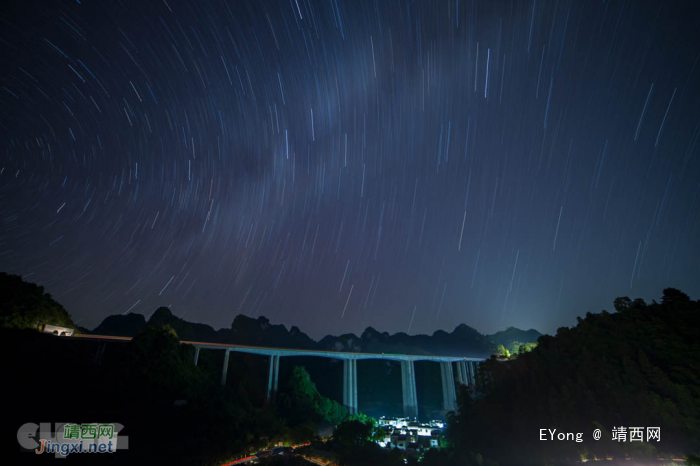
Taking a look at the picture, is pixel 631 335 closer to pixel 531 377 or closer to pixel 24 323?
pixel 531 377

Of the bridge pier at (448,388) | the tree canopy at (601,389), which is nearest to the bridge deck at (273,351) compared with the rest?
the bridge pier at (448,388)

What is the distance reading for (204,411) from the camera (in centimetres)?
2377

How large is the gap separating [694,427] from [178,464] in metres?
28.8

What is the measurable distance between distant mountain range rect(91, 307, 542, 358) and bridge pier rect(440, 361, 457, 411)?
30.5 meters

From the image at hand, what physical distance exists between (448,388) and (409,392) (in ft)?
30.5

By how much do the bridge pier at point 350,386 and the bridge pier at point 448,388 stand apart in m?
20.6

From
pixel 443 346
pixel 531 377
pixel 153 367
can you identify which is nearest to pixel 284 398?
pixel 153 367

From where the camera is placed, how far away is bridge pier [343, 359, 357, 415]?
5444 centimetres

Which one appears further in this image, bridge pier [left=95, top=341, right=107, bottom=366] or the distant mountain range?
the distant mountain range

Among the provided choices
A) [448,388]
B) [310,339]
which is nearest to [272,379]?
[448,388]

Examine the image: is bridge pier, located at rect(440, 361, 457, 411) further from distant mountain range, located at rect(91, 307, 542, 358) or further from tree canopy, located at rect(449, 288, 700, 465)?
tree canopy, located at rect(449, 288, 700, 465)

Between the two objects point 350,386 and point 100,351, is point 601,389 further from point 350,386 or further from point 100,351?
point 350,386

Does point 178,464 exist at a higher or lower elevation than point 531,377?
lower

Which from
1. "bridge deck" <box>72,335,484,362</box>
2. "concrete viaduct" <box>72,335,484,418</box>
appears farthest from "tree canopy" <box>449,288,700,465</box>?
"bridge deck" <box>72,335,484,362</box>
